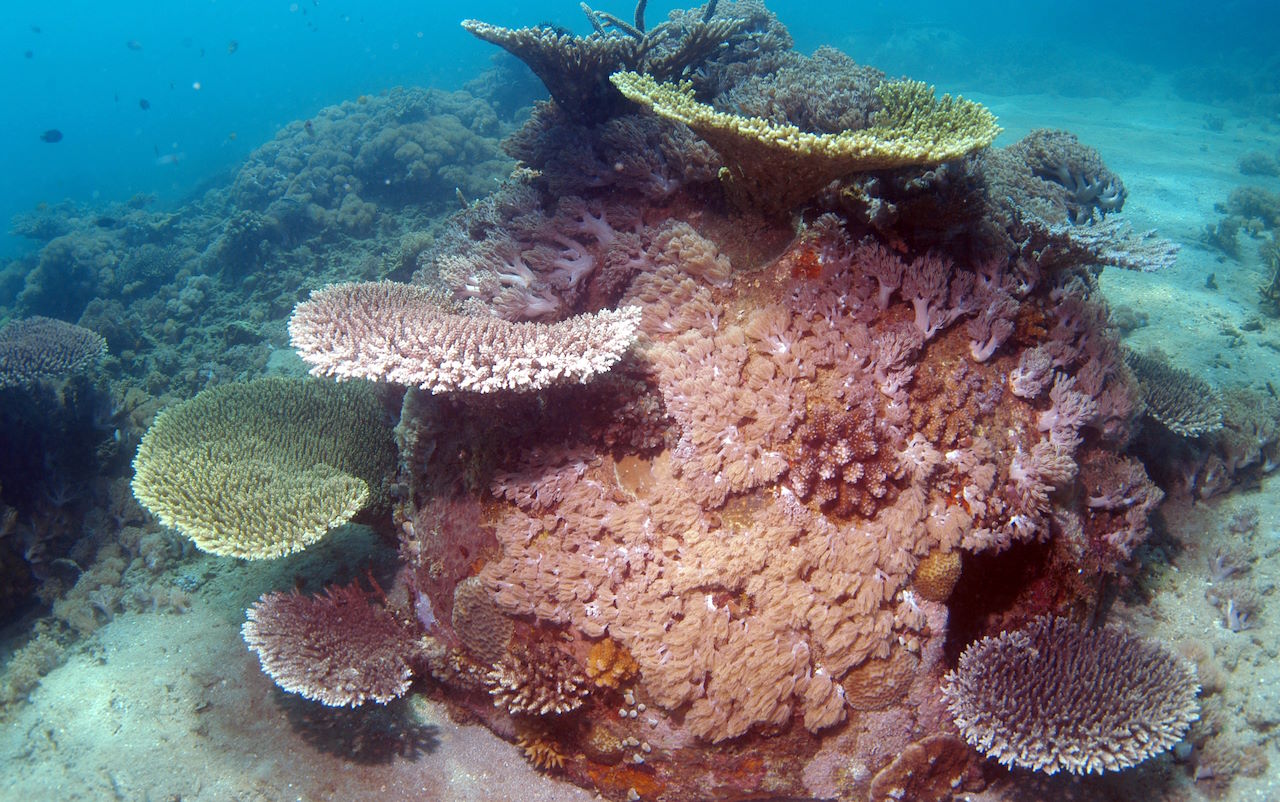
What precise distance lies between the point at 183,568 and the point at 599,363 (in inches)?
222

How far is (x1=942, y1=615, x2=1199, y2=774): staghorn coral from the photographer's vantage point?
324cm

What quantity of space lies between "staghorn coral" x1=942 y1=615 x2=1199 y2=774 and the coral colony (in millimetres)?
16

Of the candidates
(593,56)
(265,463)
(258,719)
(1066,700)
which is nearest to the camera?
(1066,700)

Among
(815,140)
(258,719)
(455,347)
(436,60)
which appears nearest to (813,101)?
(815,140)

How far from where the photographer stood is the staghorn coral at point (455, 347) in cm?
337

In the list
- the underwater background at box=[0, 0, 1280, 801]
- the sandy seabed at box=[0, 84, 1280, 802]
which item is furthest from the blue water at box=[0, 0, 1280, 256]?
the sandy seabed at box=[0, 84, 1280, 802]

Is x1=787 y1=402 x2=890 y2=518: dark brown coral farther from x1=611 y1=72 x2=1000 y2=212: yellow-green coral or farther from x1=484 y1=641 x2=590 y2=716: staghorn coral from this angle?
x1=484 y1=641 x2=590 y2=716: staghorn coral

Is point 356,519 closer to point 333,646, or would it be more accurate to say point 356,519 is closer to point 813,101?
point 333,646

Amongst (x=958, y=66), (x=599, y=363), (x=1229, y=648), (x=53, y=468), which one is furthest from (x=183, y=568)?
(x=958, y=66)

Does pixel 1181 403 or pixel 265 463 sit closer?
pixel 265 463

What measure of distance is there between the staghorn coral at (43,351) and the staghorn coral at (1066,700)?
10.2 meters

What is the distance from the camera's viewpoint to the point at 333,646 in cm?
414

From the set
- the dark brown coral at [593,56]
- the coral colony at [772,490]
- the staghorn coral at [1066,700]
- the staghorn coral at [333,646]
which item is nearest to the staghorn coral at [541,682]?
the coral colony at [772,490]

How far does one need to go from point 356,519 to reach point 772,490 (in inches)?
131
